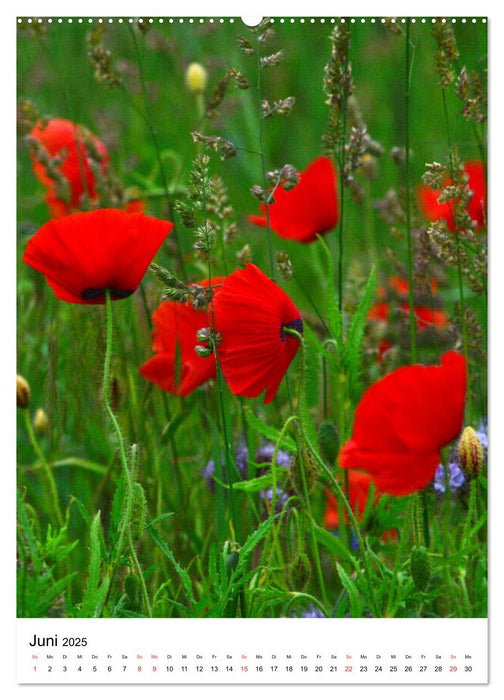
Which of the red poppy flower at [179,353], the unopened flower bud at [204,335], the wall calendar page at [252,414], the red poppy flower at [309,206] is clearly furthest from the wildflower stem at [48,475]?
the red poppy flower at [309,206]

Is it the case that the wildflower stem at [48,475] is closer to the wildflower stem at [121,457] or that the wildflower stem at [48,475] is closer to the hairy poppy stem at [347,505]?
the wildflower stem at [121,457]

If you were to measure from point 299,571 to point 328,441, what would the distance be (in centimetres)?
12

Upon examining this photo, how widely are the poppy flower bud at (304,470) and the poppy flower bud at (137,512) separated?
14 cm

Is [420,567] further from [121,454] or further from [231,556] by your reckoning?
[121,454]

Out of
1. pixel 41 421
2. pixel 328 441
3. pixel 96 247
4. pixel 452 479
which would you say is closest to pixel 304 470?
pixel 328 441

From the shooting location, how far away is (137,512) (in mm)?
939

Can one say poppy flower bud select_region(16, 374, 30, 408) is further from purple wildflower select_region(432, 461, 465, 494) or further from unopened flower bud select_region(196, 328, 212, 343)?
purple wildflower select_region(432, 461, 465, 494)

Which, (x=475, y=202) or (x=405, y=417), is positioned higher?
(x=475, y=202)

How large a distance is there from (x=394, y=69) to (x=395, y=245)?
28 centimetres

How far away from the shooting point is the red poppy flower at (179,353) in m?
1.03

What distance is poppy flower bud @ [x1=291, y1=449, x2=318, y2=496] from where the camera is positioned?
963 millimetres
